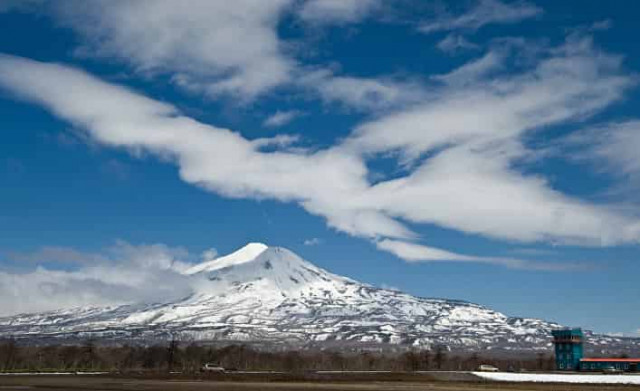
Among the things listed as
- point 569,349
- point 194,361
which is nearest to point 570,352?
point 569,349

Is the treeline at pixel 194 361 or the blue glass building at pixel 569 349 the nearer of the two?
the treeline at pixel 194 361

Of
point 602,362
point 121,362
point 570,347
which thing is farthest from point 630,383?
point 121,362

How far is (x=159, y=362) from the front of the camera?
15875 cm

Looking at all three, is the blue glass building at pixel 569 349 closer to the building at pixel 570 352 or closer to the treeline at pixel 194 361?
the building at pixel 570 352

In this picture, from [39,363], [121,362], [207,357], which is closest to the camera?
[39,363]

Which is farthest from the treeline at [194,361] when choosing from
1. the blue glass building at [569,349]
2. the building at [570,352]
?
the building at [570,352]

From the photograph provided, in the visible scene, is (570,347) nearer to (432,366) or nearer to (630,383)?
(432,366)

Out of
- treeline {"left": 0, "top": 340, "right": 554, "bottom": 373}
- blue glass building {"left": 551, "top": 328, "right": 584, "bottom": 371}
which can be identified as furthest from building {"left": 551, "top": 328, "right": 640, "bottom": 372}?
treeline {"left": 0, "top": 340, "right": 554, "bottom": 373}

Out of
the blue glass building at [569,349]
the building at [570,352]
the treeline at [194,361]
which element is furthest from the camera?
the blue glass building at [569,349]

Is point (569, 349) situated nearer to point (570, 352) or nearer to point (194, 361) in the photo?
point (570, 352)

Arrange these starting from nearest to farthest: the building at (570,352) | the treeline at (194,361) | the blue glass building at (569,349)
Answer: the treeline at (194,361) → the building at (570,352) → the blue glass building at (569,349)

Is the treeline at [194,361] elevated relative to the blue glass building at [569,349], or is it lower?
lower

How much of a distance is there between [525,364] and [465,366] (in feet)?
68.1

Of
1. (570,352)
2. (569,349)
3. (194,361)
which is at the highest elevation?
(569,349)
